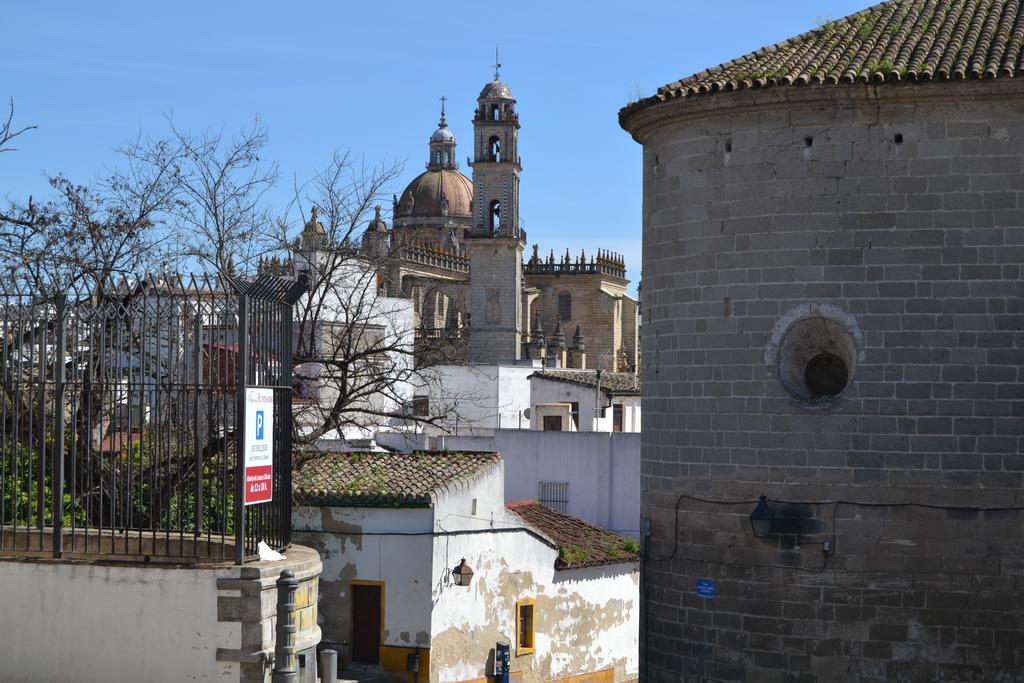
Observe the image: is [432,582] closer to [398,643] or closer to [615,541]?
[398,643]

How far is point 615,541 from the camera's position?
25875 millimetres

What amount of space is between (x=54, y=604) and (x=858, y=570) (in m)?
7.06

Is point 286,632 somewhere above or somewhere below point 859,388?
below

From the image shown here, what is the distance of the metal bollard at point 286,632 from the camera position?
1152cm

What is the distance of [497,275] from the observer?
80.3 meters

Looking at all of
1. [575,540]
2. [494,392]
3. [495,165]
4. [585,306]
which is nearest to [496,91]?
[495,165]

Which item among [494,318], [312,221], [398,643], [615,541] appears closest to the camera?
[398,643]

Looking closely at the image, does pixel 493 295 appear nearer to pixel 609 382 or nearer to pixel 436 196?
pixel 436 196

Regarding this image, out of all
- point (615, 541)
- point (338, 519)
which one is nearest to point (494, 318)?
point (615, 541)

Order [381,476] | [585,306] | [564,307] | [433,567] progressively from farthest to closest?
[564,307], [585,306], [381,476], [433,567]

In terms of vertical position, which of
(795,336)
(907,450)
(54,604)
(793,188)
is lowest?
(54,604)

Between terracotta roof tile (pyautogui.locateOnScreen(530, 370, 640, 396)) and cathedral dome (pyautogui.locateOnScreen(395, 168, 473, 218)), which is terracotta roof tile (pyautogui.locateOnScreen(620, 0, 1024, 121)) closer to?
terracotta roof tile (pyautogui.locateOnScreen(530, 370, 640, 396))

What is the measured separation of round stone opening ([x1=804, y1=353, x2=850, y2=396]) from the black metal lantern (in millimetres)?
1188

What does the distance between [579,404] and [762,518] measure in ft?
92.9
